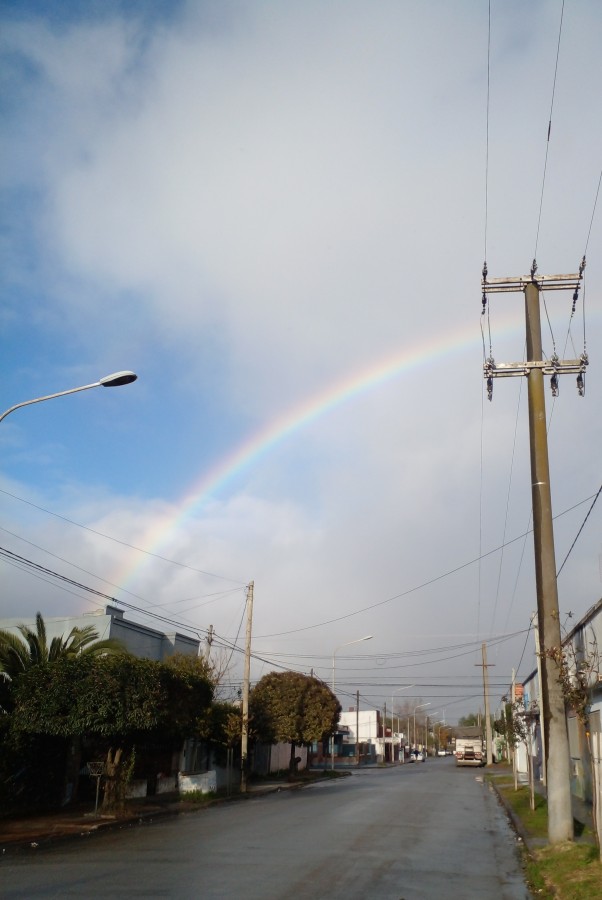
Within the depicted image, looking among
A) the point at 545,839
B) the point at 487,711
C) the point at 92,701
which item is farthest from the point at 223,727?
the point at 487,711

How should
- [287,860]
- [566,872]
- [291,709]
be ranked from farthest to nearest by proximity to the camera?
[291,709] < [287,860] < [566,872]

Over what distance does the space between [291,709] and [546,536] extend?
92.9 feet

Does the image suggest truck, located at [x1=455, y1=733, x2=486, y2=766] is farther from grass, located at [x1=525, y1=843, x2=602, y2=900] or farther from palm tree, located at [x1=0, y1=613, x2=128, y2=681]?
grass, located at [x1=525, y1=843, x2=602, y2=900]

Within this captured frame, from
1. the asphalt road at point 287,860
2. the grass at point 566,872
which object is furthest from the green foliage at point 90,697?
the grass at point 566,872

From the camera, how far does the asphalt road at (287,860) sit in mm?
10781

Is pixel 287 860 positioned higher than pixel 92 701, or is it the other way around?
pixel 92 701

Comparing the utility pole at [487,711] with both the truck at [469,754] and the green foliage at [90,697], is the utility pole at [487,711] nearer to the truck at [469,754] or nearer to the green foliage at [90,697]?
the truck at [469,754]

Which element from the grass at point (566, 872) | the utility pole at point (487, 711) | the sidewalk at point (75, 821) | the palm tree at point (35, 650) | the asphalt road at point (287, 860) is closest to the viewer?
the grass at point (566, 872)

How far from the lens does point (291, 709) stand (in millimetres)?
40969

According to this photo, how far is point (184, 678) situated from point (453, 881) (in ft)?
45.5

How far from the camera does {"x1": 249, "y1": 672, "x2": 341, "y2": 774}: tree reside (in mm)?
40125

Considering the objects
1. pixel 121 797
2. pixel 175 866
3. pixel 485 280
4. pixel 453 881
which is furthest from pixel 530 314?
pixel 121 797

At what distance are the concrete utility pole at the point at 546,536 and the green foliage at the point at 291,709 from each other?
83.7ft

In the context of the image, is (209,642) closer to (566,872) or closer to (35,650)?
(35,650)
